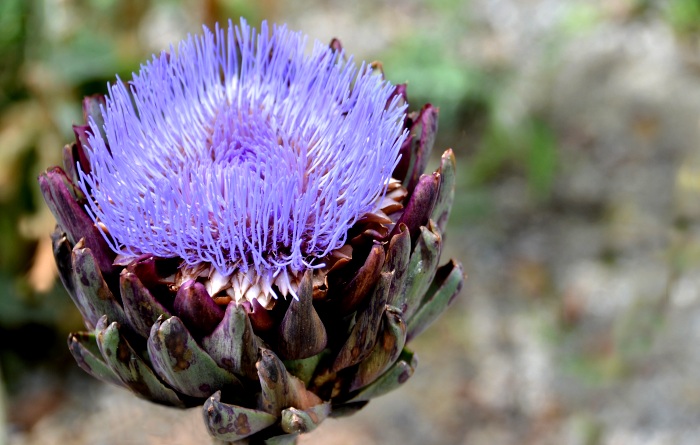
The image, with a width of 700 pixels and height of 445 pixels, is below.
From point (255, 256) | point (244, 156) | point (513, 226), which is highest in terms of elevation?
point (513, 226)

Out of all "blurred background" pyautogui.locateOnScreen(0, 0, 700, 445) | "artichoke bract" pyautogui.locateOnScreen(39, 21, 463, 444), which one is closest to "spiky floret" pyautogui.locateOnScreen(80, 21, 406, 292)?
"artichoke bract" pyautogui.locateOnScreen(39, 21, 463, 444)

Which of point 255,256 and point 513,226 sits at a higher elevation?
point 513,226

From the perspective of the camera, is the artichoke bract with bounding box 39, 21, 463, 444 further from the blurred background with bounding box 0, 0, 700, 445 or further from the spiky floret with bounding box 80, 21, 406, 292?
the blurred background with bounding box 0, 0, 700, 445

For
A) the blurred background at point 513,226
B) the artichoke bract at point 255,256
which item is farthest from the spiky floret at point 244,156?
the blurred background at point 513,226

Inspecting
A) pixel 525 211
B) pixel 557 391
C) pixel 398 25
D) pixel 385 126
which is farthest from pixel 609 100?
pixel 385 126

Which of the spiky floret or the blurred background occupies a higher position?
the blurred background

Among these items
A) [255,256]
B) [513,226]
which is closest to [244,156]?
[255,256]

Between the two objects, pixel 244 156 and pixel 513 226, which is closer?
pixel 244 156

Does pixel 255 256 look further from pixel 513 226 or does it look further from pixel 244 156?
pixel 513 226
